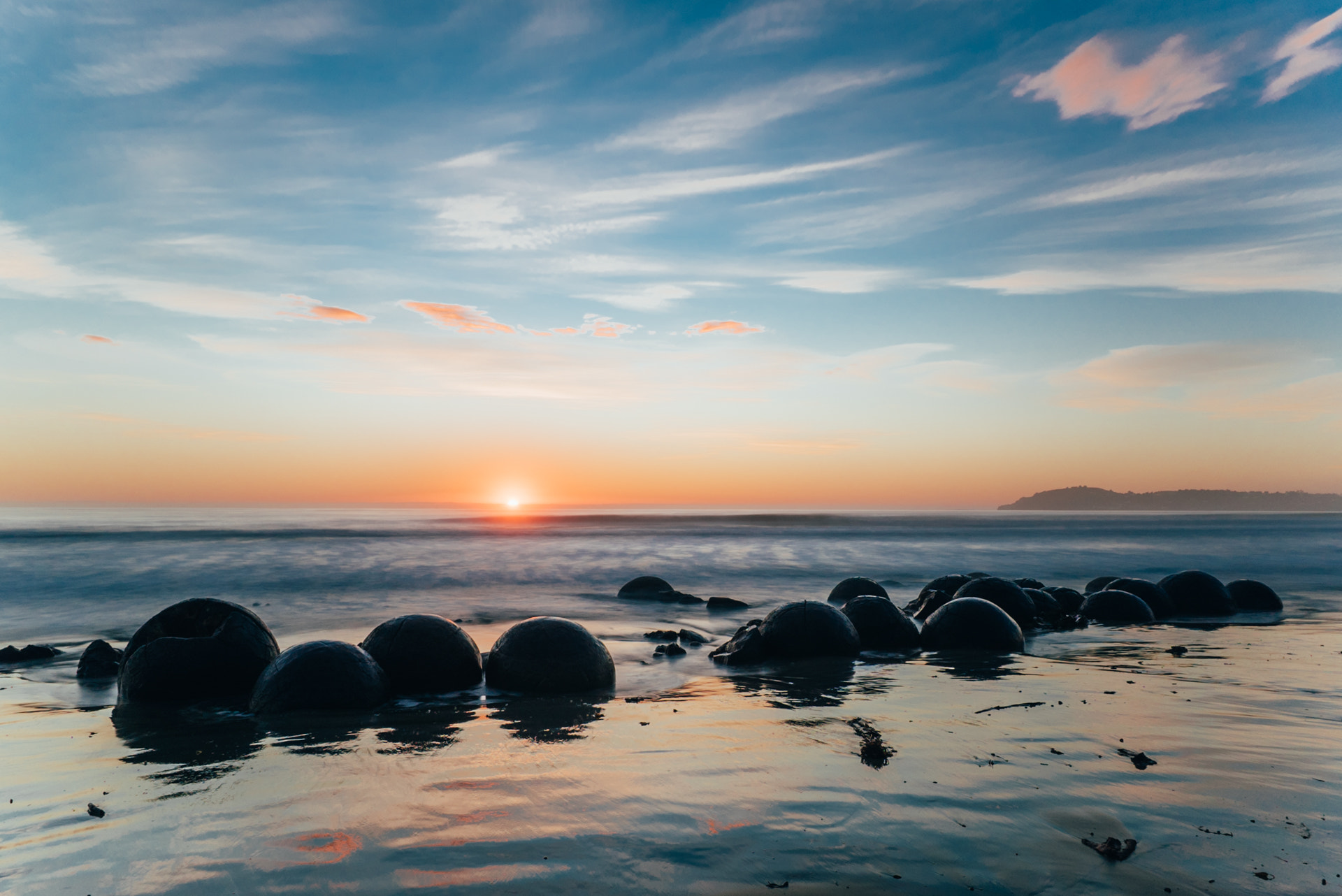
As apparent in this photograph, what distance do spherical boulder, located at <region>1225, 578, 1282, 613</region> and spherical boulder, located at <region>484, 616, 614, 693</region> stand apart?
55.7 ft

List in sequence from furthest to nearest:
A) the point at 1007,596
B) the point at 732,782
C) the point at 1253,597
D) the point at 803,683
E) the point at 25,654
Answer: the point at 1253,597, the point at 1007,596, the point at 25,654, the point at 803,683, the point at 732,782

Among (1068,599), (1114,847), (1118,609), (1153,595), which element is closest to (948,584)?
(1068,599)

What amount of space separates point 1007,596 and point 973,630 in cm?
316

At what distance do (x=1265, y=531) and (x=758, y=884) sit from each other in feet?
277

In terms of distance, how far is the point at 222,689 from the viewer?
8875 millimetres

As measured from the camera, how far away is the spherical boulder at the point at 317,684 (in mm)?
8188

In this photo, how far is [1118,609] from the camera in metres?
16.3

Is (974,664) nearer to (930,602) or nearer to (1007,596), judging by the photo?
(1007,596)

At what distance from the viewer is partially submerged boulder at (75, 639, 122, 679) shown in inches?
422

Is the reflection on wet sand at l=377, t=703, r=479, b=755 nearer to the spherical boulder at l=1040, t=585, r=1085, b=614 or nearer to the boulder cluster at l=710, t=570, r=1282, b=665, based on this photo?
the boulder cluster at l=710, t=570, r=1282, b=665

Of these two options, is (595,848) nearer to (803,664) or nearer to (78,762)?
(78,762)

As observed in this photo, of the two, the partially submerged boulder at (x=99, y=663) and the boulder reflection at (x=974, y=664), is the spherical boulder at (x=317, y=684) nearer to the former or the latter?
the partially submerged boulder at (x=99, y=663)

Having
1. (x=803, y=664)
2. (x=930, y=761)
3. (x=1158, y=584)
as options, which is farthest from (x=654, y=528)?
(x=930, y=761)

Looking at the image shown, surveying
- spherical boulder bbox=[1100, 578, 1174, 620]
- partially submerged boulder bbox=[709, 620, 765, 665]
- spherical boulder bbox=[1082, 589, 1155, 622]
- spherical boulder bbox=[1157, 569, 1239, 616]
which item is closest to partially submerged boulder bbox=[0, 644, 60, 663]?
partially submerged boulder bbox=[709, 620, 765, 665]
